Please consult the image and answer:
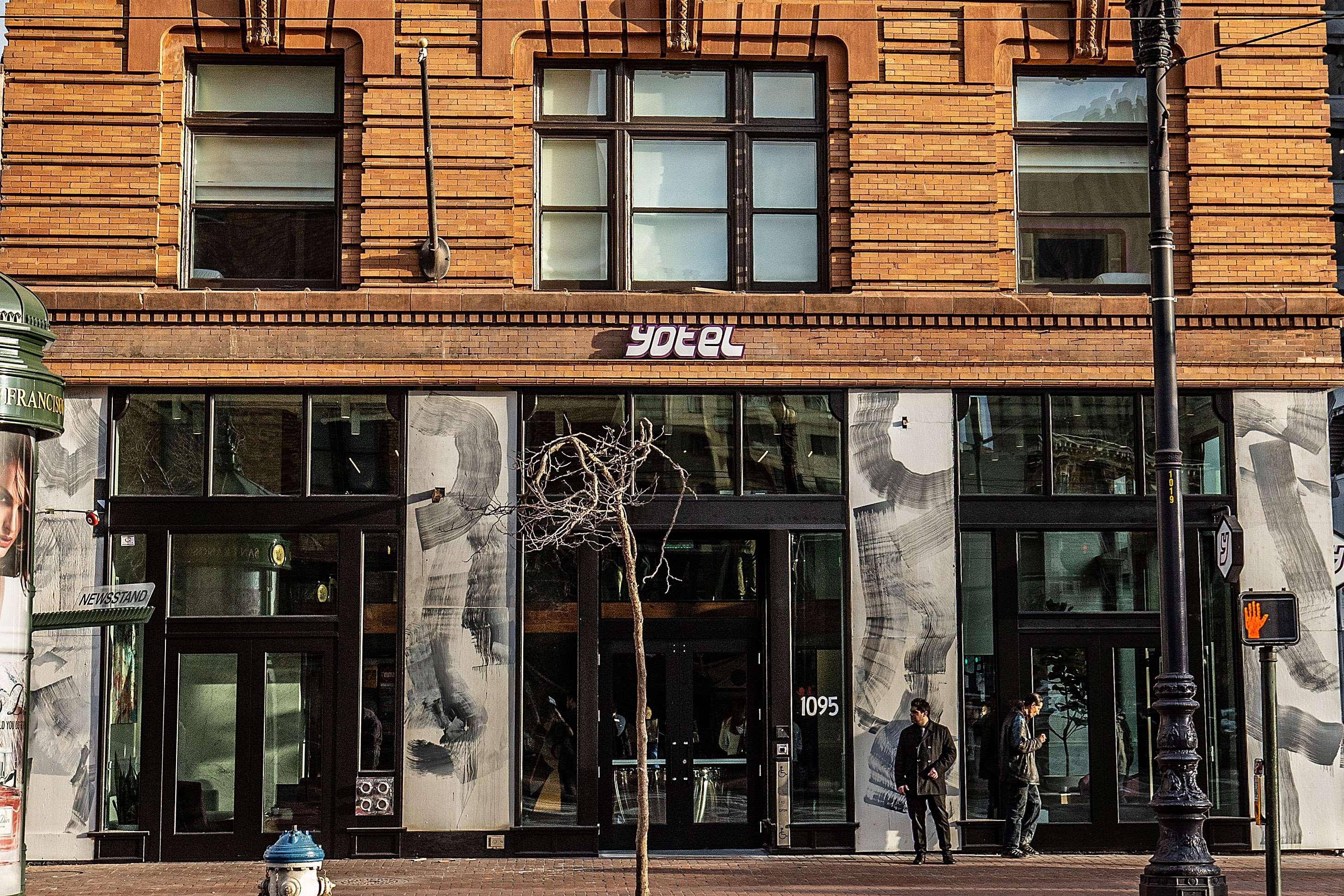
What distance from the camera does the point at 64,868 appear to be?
52.6 feet

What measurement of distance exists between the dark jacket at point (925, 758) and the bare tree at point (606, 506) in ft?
9.54

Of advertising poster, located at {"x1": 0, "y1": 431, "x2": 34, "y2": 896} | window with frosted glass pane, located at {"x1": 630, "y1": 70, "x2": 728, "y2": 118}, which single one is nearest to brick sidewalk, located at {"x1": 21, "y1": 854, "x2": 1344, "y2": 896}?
advertising poster, located at {"x1": 0, "y1": 431, "x2": 34, "y2": 896}

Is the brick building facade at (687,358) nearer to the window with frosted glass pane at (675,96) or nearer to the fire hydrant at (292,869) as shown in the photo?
the window with frosted glass pane at (675,96)

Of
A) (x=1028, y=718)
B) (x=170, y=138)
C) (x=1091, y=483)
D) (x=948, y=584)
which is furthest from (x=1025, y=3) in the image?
(x=170, y=138)

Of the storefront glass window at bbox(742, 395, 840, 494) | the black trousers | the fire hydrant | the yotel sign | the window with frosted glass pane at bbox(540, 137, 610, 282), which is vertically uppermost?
the window with frosted glass pane at bbox(540, 137, 610, 282)

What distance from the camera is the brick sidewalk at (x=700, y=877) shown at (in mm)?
14242

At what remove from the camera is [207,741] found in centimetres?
1680

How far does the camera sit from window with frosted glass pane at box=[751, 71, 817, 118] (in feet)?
59.4

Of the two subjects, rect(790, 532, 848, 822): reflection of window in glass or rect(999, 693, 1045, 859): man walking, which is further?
rect(790, 532, 848, 822): reflection of window in glass

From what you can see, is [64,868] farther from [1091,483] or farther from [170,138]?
[1091,483]

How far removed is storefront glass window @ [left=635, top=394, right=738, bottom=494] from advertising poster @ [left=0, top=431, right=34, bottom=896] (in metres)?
7.32

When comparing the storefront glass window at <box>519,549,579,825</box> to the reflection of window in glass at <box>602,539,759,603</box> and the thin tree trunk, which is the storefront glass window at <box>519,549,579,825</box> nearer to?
the reflection of window in glass at <box>602,539,759,603</box>

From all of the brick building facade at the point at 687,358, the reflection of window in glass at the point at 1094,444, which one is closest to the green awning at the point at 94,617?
the brick building facade at the point at 687,358

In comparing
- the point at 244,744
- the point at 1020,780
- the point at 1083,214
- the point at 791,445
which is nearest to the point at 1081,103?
the point at 1083,214
